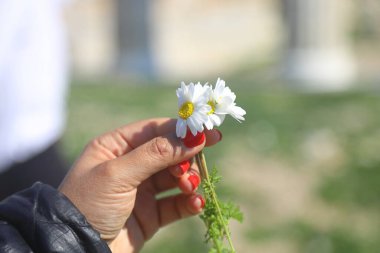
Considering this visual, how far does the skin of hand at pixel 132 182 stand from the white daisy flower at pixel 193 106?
0.10 m

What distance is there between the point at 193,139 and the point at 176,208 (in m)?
0.50

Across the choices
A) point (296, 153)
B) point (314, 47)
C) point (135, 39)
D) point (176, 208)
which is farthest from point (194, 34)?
point (176, 208)

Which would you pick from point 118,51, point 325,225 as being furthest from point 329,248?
point 118,51

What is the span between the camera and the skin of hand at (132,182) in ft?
5.40

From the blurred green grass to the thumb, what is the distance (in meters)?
3.72

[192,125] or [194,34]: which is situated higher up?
[192,125]

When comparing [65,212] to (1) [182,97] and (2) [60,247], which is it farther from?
(1) [182,97]

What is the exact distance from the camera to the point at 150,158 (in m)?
1.64

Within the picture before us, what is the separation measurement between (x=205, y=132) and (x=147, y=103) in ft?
24.6

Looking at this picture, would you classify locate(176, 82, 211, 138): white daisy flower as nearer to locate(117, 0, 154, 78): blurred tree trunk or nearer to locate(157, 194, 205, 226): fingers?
locate(157, 194, 205, 226): fingers

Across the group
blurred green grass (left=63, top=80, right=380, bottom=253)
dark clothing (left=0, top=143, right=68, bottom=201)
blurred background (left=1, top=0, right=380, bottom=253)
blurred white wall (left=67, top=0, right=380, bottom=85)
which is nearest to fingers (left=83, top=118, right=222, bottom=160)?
blurred background (left=1, top=0, right=380, bottom=253)

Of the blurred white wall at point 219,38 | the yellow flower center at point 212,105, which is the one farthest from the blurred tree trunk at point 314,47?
the yellow flower center at point 212,105

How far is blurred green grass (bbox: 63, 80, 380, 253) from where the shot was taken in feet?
17.9

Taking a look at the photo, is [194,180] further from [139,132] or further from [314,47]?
[314,47]
